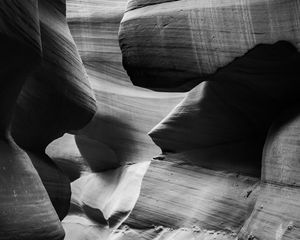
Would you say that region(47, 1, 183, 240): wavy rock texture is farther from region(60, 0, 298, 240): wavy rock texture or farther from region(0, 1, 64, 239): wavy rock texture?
region(0, 1, 64, 239): wavy rock texture

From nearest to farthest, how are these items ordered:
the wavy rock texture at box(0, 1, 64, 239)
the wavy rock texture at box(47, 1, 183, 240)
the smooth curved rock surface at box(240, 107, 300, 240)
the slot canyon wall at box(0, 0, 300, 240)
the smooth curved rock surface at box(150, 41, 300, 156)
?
the wavy rock texture at box(0, 1, 64, 239), the slot canyon wall at box(0, 0, 300, 240), the smooth curved rock surface at box(240, 107, 300, 240), the smooth curved rock surface at box(150, 41, 300, 156), the wavy rock texture at box(47, 1, 183, 240)

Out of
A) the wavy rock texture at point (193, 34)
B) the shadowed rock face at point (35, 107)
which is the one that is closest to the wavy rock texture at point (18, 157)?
the shadowed rock face at point (35, 107)

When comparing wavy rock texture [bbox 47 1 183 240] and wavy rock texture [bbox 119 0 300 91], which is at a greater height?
wavy rock texture [bbox 119 0 300 91]

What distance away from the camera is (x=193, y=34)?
77.6 inches

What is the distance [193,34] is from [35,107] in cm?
71

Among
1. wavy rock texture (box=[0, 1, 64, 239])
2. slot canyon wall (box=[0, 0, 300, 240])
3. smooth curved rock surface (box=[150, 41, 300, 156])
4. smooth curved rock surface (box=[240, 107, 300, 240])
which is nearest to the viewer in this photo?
wavy rock texture (box=[0, 1, 64, 239])

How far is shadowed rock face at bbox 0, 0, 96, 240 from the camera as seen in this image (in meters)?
1.38

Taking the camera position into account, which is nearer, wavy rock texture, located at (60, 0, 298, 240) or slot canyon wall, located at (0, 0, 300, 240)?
slot canyon wall, located at (0, 0, 300, 240)

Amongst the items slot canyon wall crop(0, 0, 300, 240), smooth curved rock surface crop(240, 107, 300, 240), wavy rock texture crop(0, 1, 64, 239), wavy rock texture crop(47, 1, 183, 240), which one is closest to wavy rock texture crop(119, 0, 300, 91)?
slot canyon wall crop(0, 0, 300, 240)

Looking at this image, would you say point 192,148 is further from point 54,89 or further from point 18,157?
point 18,157

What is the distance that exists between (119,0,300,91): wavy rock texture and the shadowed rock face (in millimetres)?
253

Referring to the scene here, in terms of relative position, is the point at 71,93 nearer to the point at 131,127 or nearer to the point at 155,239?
the point at 155,239

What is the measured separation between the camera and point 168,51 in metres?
2.00

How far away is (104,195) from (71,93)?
144cm
